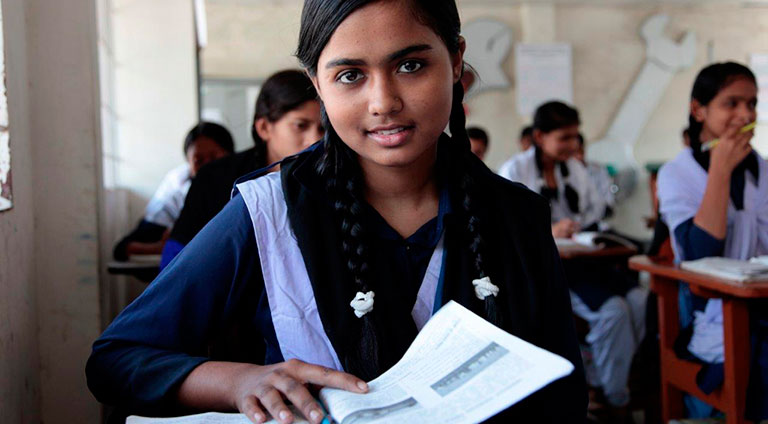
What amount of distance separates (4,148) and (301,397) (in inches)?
32.8

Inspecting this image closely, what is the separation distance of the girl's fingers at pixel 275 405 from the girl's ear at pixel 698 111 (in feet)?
7.36

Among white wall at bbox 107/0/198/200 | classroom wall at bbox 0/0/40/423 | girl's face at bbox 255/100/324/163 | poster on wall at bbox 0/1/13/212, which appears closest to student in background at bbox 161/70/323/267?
girl's face at bbox 255/100/324/163

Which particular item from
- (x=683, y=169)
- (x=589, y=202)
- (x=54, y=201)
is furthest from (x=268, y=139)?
(x=589, y=202)

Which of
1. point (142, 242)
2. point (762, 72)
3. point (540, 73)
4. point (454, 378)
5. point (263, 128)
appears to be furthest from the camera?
point (762, 72)

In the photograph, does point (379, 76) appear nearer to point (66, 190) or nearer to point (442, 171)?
point (442, 171)

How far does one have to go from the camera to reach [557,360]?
0.73 meters

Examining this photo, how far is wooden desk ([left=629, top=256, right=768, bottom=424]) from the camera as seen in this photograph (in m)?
2.02

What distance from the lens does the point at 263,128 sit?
7.85ft

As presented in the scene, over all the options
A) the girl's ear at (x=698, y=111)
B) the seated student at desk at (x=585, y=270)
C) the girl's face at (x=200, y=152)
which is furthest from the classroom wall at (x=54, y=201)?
the seated student at desk at (x=585, y=270)

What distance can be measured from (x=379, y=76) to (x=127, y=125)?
3312mm

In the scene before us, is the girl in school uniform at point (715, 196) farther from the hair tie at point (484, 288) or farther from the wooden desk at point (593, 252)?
the hair tie at point (484, 288)

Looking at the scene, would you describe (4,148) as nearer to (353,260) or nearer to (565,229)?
(353,260)

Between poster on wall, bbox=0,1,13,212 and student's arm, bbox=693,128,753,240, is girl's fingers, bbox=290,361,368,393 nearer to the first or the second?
poster on wall, bbox=0,1,13,212

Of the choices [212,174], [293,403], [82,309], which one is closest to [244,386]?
[293,403]
